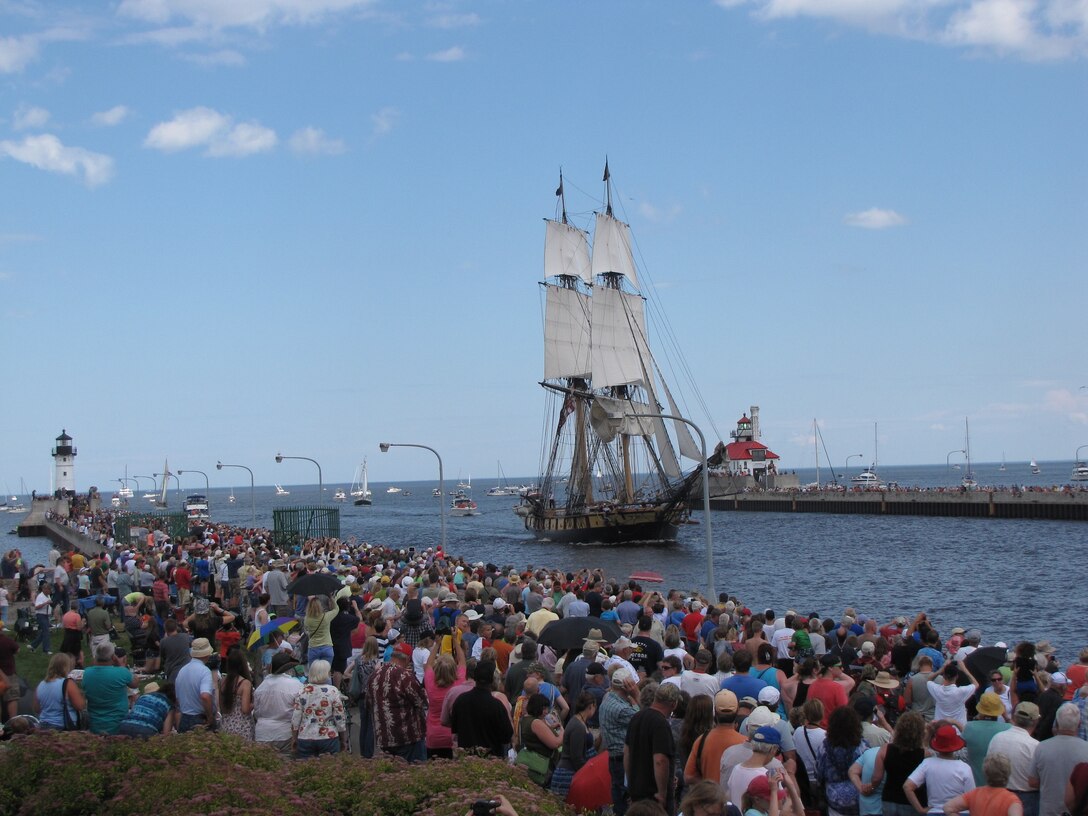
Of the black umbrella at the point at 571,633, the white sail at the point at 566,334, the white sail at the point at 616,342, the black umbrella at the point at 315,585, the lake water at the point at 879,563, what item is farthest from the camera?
the white sail at the point at 566,334

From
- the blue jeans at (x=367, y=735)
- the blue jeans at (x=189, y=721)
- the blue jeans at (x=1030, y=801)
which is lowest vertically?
the blue jeans at (x=367, y=735)

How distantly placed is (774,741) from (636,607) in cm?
897

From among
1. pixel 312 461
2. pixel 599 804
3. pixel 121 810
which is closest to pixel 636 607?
pixel 599 804

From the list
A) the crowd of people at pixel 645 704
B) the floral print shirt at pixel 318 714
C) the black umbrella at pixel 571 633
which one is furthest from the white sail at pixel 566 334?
the floral print shirt at pixel 318 714

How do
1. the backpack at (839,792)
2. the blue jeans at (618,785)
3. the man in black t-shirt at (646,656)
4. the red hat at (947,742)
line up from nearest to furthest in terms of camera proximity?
the red hat at (947,742) < the backpack at (839,792) < the blue jeans at (618,785) < the man in black t-shirt at (646,656)

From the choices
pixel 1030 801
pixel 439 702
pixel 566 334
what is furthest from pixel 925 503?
pixel 1030 801

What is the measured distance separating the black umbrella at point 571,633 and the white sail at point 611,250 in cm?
7602

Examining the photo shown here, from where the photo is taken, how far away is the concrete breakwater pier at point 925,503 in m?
82.5

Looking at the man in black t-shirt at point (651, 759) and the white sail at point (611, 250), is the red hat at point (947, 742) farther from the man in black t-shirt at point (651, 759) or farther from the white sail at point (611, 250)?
the white sail at point (611, 250)

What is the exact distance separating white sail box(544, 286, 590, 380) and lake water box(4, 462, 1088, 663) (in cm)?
1428

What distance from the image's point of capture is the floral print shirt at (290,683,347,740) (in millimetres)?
9320

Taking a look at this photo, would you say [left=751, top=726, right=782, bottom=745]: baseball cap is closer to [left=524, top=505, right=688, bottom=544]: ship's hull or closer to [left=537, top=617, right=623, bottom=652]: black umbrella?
[left=537, top=617, right=623, bottom=652]: black umbrella

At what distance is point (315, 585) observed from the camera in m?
16.5

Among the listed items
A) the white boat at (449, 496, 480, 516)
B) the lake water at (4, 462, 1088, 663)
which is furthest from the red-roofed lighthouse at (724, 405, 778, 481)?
the white boat at (449, 496, 480, 516)
